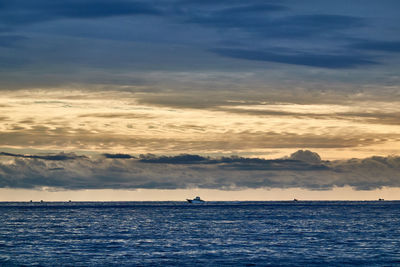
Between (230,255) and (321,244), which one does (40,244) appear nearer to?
(230,255)

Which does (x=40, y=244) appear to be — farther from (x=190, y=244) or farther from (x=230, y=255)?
(x=230, y=255)

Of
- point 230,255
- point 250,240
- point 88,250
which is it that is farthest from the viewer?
point 250,240

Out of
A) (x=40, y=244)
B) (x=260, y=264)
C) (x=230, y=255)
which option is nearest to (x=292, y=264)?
(x=260, y=264)

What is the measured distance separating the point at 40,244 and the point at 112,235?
71.6 ft

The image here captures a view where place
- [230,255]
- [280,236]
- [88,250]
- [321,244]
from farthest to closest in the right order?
[280,236]
[321,244]
[88,250]
[230,255]

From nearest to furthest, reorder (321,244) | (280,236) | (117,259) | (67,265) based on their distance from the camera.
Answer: (67,265) < (117,259) < (321,244) < (280,236)

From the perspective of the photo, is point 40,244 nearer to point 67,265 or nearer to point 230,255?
point 67,265

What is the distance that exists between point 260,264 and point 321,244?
26965mm

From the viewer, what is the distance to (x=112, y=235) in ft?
391

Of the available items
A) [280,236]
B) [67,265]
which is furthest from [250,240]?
→ [67,265]

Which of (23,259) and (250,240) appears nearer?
(23,259)

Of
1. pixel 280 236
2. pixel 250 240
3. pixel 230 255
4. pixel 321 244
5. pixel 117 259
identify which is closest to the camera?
pixel 117 259

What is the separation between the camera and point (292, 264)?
73625 mm

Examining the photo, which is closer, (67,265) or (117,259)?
(67,265)
